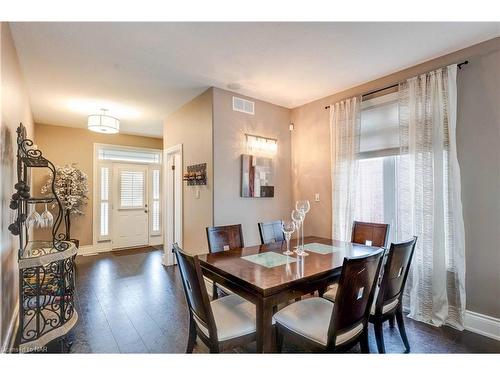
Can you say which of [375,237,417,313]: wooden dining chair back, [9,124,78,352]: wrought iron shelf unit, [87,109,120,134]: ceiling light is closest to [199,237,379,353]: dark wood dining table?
[375,237,417,313]: wooden dining chair back

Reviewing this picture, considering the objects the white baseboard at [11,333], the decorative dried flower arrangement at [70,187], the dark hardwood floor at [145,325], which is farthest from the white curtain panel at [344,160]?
the decorative dried flower arrangement at [70,187]

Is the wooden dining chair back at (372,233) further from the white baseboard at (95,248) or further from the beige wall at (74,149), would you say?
the beige wall at (74,149)

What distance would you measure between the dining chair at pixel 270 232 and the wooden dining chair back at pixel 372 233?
2.80 feet

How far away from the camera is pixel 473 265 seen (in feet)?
8.10

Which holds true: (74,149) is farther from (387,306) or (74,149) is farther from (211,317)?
(387,306)

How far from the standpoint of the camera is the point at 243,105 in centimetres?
371

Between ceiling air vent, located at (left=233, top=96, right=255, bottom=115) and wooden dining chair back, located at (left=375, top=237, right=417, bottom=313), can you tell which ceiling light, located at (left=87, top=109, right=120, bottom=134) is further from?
wooden dining chair back, located at (left=375, top=237, right=417, bottom=313)

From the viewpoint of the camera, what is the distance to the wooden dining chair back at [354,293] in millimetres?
1444

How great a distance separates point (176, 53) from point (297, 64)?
1.27m

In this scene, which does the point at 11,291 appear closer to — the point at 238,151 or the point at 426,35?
the point at 238,151

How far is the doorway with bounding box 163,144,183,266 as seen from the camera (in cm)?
458

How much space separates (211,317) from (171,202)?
3.44 m

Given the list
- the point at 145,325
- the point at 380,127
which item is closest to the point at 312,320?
the point at 145,325
